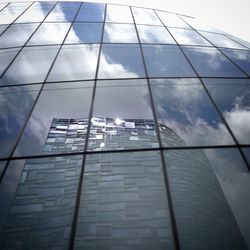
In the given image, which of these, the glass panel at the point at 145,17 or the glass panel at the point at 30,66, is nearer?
the glass panel at the point at 30,66

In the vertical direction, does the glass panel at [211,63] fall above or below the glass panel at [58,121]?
above

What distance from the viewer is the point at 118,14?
1366cm

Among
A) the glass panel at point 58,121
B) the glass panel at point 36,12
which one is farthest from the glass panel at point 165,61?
the glass panel at point 36,12

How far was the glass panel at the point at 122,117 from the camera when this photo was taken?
6.03 metres

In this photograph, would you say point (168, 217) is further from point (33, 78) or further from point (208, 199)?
point (33, 78)

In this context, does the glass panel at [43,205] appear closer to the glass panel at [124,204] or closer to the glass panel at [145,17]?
the glass panel at [124,204]

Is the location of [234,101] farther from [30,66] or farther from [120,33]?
[30,66]

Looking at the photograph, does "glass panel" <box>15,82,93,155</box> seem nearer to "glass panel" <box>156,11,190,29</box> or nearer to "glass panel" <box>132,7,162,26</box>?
"glass panel" <box>132,7,162,26</box>

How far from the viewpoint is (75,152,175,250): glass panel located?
168 inches

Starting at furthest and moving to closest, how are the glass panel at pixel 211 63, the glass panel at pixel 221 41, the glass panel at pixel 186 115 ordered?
the glass panel at pixel 221 41 → the glass panel at pixel 211 63 → the glass panel at pixel 186 115

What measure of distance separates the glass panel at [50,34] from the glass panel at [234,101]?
19.7ft

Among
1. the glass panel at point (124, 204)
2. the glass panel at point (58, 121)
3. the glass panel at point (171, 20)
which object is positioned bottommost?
the glass panel at point (124, 204)

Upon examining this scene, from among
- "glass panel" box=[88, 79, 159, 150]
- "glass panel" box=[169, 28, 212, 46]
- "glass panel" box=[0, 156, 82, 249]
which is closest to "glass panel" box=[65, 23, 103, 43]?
"glass panel" box=[169, 28, 212, 46]

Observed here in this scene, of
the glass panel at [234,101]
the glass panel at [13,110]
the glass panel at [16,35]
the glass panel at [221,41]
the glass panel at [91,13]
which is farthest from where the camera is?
the glass panel at [91,13]
